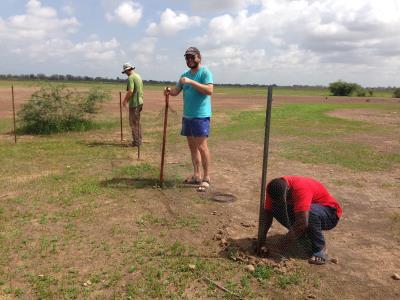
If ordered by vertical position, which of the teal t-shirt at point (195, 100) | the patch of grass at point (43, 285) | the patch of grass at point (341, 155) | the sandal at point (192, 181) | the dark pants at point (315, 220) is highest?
the teal t-shirt at point (195, 100)

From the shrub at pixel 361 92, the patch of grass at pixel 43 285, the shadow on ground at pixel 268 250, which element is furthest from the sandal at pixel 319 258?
the shrub at pixel 361 92

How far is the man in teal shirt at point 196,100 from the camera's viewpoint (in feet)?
18.8

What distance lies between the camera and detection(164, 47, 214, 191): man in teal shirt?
573 cm

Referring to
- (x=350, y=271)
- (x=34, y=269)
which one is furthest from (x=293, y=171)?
(x=34, y=269)

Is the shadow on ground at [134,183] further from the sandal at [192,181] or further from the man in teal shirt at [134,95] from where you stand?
the man in teal shirt at [134,95]

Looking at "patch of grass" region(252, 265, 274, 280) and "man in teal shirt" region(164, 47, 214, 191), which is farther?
"man in teal shirt" region(164, 47, 214, 191)

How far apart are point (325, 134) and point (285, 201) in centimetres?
1057

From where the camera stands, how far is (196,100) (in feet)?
19.6

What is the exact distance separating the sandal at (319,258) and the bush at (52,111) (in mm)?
10373

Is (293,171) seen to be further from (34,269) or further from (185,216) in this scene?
(34,269)

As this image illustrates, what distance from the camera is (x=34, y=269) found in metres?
3.84

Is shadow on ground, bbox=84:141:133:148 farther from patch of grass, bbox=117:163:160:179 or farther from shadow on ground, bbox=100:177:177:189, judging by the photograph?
shadow on ground, bbox=100:177:177:189

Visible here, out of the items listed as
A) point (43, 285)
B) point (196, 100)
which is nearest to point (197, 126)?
point (196, 100)

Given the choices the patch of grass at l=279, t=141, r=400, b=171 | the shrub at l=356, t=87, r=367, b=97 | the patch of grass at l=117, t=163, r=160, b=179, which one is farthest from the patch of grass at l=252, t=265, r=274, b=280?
the shrub at l=356, t=87, r=367, b=97
